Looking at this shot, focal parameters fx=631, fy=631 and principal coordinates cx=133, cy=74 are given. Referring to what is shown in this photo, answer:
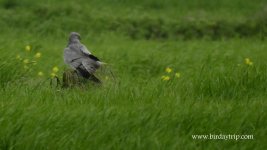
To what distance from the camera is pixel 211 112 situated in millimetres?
4930

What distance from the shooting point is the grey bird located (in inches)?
215

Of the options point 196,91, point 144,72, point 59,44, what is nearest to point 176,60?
point 144,72

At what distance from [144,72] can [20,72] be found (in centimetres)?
259

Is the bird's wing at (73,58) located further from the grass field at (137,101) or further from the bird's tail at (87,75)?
the grass field at (137,101)

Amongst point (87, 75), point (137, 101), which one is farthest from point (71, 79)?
point (137, 101)

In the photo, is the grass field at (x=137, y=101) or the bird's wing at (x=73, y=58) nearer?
the grass field at (x=137, y=101)

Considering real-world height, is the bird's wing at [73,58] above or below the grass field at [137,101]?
above

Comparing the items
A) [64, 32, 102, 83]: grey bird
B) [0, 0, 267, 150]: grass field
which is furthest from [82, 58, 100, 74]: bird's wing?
[0, 0, 267, 150]: grass field

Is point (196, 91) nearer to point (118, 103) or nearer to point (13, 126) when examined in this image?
point (118, 103)

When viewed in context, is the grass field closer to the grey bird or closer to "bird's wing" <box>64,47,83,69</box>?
the grey bird

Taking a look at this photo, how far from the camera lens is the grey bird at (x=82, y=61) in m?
5.46

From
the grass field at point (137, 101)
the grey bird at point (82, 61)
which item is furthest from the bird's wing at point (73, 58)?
the grass field at point (137, 101)

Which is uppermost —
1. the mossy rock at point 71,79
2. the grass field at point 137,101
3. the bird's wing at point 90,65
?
the bird's wing at point 90,65

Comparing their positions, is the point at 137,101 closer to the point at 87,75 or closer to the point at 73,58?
the point at 87,75
